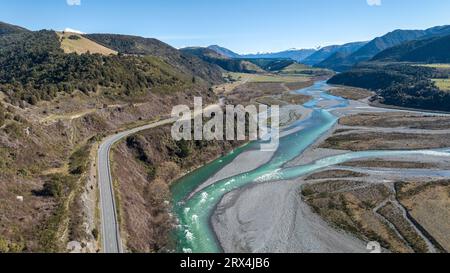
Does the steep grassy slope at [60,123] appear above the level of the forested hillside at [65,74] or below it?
below

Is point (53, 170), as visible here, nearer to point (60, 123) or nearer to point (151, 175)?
point (60, 123)

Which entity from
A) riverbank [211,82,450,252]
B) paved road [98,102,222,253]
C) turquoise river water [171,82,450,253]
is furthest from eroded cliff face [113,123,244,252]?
riverbank [211,82,450,252]

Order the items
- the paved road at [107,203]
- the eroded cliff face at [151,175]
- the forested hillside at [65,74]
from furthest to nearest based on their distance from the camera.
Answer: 1. the forested hillside at [65,74]
2. the eroded cliff face at [151,175]
3. the paved road at [107,203]

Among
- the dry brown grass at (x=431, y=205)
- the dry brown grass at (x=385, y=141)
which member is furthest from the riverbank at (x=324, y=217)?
the dry brown grass at (x=385, y=141)

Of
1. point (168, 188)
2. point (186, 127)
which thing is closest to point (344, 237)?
point (168, 188)

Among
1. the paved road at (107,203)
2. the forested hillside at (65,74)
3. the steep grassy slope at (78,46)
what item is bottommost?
the paved road at (107,203)

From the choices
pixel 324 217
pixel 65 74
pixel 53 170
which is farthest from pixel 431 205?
pixel 65 74

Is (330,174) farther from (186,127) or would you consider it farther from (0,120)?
(0,120)

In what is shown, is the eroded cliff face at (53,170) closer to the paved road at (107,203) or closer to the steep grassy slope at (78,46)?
the paved road at (107,203)

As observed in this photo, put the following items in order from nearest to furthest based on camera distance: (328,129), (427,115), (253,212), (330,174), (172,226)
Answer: (172,226)
(253,212)
(330,174)
(328,129)
(427,115)
